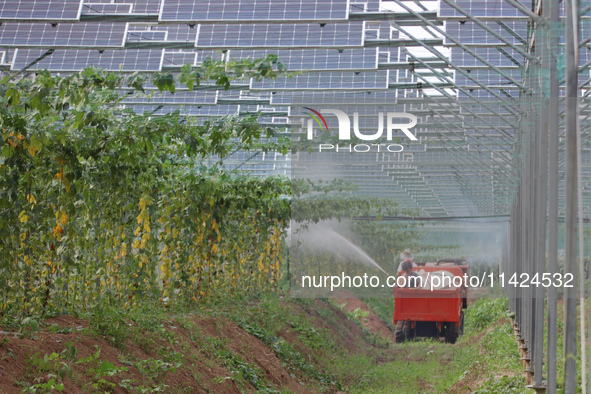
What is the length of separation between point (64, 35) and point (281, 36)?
353 centimetres

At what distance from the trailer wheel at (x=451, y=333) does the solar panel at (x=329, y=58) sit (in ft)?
18.6

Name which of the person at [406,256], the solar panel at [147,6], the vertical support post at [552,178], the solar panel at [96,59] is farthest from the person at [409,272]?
the solar panel at [96,59]

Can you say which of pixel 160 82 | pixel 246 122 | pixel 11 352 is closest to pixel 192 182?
pixel 246 122

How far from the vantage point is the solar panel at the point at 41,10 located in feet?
31.9

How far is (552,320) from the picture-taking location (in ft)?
19.4

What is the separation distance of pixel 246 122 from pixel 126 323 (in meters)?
2.54

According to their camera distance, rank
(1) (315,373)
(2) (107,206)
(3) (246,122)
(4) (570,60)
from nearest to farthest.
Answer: (4) (570,60), (3) (246,122), (2) (107,206), (1) (315,373)

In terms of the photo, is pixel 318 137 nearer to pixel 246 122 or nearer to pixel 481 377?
pixel 246 122

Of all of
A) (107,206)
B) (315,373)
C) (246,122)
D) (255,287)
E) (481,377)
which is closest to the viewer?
(246,122)

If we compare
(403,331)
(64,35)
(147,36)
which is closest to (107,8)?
(64,35)

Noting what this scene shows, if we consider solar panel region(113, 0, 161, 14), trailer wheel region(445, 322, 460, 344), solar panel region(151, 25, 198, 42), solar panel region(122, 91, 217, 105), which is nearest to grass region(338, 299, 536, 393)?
trailer wheel region(445, 322, 460, 344)

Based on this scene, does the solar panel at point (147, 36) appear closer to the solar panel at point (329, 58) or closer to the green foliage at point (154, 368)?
the solar panel at point (329, 58)

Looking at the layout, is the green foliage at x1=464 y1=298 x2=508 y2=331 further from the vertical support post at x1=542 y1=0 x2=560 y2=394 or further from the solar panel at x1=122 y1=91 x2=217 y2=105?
the vertical support post at x1=542 y1=0 x2=560 y2=394

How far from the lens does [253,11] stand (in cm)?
988
